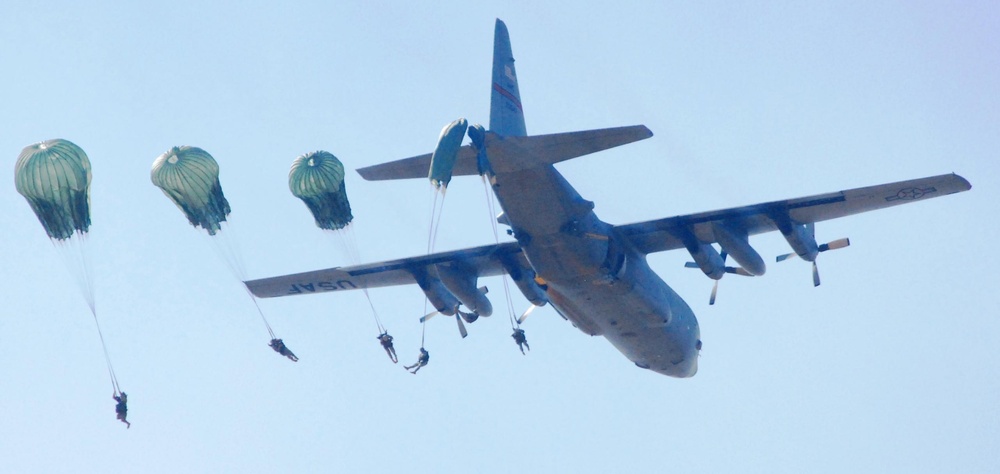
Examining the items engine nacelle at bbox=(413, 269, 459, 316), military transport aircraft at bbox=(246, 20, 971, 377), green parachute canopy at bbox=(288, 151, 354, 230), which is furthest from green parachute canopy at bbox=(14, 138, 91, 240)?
engine nacelle at bbox=(413, 269, 459, 316)

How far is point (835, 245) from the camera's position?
90.0 ft

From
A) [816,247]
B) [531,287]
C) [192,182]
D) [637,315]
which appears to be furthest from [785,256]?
[192,182]

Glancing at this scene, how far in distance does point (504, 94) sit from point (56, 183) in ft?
35.0

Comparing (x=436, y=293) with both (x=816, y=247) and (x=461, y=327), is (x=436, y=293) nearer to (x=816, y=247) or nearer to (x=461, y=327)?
(x=461, y=327)

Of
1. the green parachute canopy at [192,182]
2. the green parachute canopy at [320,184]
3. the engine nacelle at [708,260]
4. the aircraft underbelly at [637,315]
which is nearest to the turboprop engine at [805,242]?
the engine nacelle at [708,260]

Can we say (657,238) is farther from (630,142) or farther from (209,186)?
(209,186)

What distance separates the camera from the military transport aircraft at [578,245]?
23469mm

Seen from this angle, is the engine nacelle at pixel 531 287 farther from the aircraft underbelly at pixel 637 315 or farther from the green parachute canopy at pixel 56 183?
the green parachute canopy at pixel 56 183

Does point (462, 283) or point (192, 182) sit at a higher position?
point (192, 182)

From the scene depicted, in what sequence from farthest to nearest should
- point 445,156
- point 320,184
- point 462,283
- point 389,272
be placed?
point 389,272, point 462,283, point 320,184, point 445,156

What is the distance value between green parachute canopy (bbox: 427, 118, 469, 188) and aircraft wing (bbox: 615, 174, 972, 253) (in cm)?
772

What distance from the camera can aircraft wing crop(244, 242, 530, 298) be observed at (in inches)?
1163

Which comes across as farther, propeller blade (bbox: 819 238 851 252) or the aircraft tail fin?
propeller blade (bbox: 819 238 851 252)

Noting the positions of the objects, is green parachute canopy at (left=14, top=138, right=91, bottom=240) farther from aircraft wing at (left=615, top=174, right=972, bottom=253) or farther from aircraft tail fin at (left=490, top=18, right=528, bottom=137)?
aircraft wing at (left=615, top=174, right=972, bottom=253)
